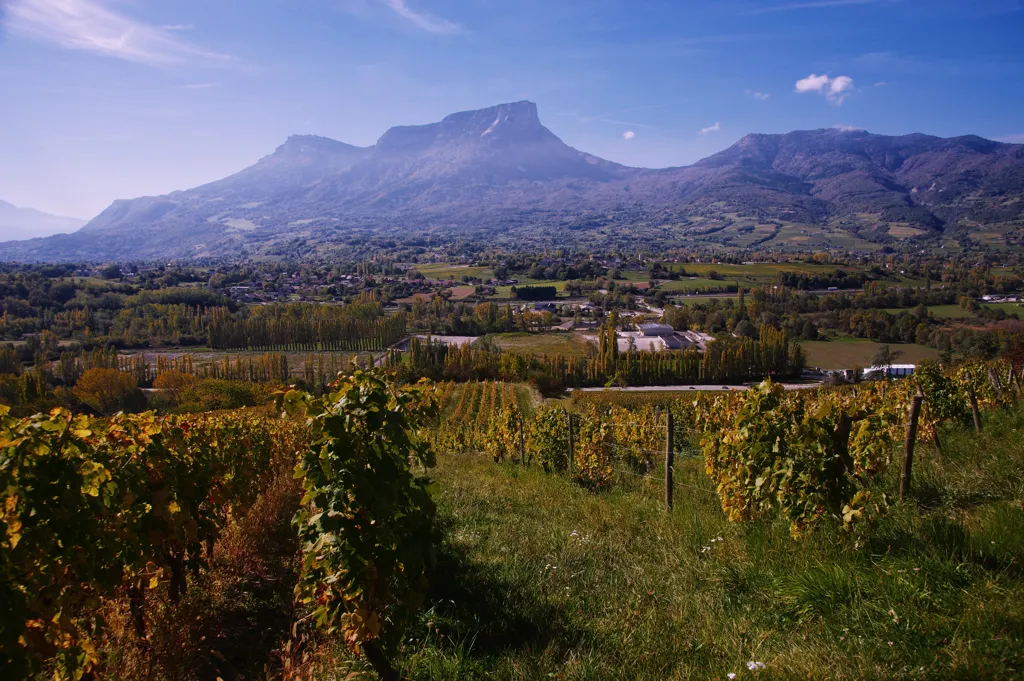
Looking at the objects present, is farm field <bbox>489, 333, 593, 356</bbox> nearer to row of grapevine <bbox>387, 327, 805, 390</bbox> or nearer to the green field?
row of grapevine <bbox>387, 327, 805, 390</bbox>

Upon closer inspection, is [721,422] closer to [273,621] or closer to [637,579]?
[637,579]

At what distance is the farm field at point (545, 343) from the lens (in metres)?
76.3

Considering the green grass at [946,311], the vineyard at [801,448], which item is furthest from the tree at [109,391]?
the green grass at [946,311]

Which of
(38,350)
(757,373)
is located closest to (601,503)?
(757,373)

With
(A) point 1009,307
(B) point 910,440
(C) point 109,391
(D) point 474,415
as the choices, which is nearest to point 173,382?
(C) point 109,391

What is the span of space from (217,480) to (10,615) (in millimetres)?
3523

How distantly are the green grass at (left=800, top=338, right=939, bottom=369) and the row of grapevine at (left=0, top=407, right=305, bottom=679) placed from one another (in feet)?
→ 241

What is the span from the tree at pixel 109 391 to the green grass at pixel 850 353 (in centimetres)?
7532

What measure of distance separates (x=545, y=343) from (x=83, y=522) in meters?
79.7

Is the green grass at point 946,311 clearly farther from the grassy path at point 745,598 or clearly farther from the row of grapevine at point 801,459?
the row of grapevine at point 801,459

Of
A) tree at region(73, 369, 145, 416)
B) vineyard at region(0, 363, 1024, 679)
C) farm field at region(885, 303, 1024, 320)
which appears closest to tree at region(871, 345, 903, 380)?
farm field at region(885, 303, 1024, 320)

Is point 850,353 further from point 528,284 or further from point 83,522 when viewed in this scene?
point 83,522

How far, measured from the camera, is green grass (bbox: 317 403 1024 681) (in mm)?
3289

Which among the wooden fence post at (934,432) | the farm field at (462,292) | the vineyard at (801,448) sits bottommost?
the farm field at (462,292)
